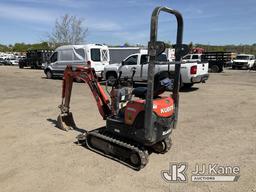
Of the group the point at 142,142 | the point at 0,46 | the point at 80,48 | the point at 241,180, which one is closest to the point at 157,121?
the point at 142,142

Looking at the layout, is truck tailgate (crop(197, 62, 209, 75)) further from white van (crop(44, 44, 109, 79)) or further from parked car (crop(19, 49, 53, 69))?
parked car (crop(19, 49, 53, 69))

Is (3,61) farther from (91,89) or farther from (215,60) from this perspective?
(91,89)

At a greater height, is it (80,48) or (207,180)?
(80,48)

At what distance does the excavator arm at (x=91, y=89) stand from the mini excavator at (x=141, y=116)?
A: 0.02 meters

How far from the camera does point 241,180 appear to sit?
4.04m

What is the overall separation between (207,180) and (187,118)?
3.72 m

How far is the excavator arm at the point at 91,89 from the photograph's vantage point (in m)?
5.56

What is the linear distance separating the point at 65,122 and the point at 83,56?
435 inches

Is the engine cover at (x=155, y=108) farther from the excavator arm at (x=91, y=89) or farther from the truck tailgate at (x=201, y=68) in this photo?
the truck tailgate at (x=201, y=68)

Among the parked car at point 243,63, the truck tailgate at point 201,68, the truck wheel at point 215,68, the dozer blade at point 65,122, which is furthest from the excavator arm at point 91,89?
the parked car at point 243,63

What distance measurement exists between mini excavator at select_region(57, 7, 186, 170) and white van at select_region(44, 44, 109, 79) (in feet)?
38.5

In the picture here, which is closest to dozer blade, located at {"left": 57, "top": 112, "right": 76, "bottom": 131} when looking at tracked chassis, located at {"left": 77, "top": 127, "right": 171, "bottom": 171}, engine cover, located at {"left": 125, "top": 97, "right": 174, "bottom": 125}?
tracked chassis, located at {"left": 77, "top": 127, "right": 171, "bottom": 171}

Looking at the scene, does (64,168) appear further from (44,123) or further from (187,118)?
(187,118)

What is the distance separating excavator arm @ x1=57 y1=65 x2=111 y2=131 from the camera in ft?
18.2
